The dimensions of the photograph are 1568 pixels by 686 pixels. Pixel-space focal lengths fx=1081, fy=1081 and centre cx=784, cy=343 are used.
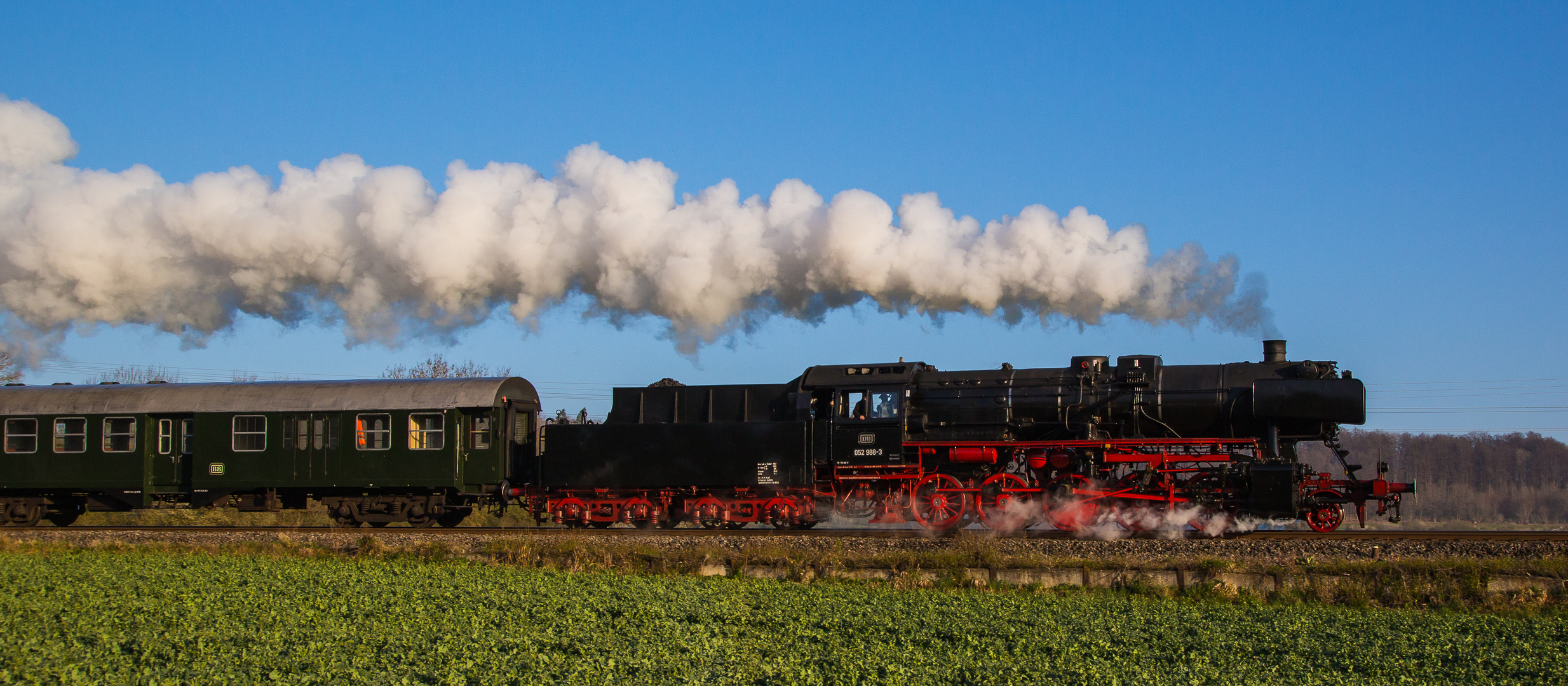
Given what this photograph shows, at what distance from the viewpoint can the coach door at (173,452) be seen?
1998cm

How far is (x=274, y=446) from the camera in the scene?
19.4m

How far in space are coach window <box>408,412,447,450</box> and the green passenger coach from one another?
2 centimetres

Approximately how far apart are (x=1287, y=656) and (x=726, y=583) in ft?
19.8

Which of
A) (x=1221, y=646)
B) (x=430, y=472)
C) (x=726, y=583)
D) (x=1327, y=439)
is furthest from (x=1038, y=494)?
(x=430, y=472)

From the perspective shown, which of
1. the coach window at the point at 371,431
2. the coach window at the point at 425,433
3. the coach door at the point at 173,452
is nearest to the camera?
the coach window at the point at 425,433

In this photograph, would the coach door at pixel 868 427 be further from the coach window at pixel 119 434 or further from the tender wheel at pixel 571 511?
the coach window at pixel 119 434

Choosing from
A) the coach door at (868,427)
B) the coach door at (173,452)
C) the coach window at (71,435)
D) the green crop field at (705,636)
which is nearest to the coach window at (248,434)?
the coach door at (173,452)

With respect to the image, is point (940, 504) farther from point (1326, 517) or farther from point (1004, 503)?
point (1326, 517)

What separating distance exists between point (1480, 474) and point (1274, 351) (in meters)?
58.3

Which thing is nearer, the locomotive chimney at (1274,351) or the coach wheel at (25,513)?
the locomotive chimney at (1274,351)

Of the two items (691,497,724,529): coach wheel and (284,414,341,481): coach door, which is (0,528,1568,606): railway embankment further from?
(284,414,341,481): coach door

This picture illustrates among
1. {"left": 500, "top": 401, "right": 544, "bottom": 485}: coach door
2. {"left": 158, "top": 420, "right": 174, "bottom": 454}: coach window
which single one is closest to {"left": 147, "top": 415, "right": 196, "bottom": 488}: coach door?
{"left": 158, "top": 420, "right": 174, "bottom": 454}: coach window

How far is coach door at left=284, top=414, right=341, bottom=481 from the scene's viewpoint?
19.2 metres

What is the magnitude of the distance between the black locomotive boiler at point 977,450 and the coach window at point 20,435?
9425 mm
